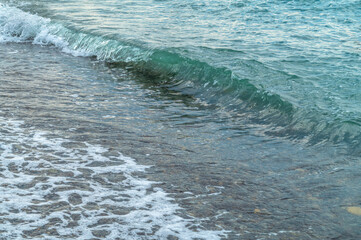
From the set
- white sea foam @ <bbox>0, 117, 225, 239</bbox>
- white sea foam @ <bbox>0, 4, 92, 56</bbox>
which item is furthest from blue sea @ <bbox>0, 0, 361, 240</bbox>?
white sea foam @ <bbox>0, 4, 92, 56</bbox>

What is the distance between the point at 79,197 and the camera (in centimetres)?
371

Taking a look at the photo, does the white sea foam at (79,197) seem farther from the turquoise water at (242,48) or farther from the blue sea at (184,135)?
the turquoise water at (242,48)

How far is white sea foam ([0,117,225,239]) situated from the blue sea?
0.02m

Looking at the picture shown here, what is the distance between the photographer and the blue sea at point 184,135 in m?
3.45

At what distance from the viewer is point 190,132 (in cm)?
541

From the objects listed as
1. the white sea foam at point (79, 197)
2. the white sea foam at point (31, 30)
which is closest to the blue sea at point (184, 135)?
the white sea foam at point (79, 197)

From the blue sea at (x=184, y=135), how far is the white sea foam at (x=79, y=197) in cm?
2

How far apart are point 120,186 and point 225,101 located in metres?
3.32

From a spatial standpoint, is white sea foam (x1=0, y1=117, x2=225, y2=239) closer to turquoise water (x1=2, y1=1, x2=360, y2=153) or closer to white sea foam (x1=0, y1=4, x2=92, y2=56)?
turquoise water (x1=2, y1=1, x2=360, y2=153)

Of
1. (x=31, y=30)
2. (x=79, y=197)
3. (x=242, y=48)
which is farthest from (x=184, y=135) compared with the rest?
(x=31, y=30)

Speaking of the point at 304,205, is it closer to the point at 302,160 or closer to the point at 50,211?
the point at 302,160

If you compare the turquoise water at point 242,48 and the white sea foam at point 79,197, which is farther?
the turquoise water at point 242,48

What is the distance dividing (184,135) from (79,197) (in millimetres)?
1901

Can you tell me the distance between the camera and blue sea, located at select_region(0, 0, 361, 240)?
136 inches
